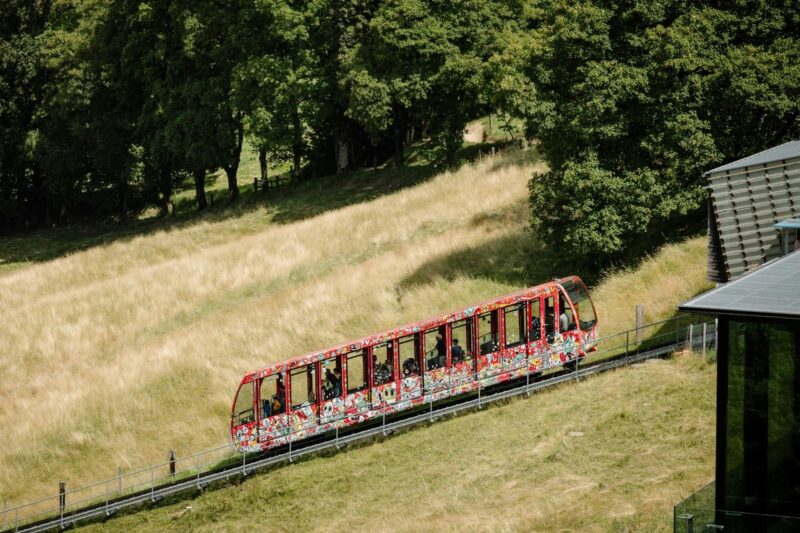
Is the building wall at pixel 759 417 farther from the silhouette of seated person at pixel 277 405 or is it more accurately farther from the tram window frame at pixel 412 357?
the silhouette of seated person at pixel 277 405

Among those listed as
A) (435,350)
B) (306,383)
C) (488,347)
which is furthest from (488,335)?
(306,383)

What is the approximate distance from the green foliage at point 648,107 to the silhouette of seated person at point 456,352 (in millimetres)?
10006

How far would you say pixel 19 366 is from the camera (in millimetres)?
47156

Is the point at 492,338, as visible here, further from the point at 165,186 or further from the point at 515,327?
the point at 165,186

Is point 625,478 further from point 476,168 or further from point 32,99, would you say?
point 32,99

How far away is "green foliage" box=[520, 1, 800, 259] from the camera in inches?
1572

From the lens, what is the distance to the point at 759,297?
18.4 m

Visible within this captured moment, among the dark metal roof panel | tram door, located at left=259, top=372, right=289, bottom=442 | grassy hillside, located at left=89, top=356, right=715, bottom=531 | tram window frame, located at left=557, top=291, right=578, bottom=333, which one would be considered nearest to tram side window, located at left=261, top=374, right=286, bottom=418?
tram door, located at left=259, top=372, right=289, bottom=442

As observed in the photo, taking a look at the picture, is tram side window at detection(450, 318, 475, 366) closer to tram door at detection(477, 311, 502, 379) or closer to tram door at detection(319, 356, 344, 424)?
tram door at detection(477, 311, 502, 379)

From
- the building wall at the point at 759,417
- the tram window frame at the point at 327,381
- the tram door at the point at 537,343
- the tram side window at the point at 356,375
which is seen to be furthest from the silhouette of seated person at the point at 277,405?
the building wall at the point at 759,417

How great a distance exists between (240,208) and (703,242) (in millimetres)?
38177

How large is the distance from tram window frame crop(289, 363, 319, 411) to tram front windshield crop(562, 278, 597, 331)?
325 inches

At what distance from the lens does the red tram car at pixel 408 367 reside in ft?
105

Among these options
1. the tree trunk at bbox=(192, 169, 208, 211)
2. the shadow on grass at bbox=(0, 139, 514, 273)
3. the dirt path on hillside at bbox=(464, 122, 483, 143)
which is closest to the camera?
the shadow on grass at bbox=(0, 139, 514, 273)
